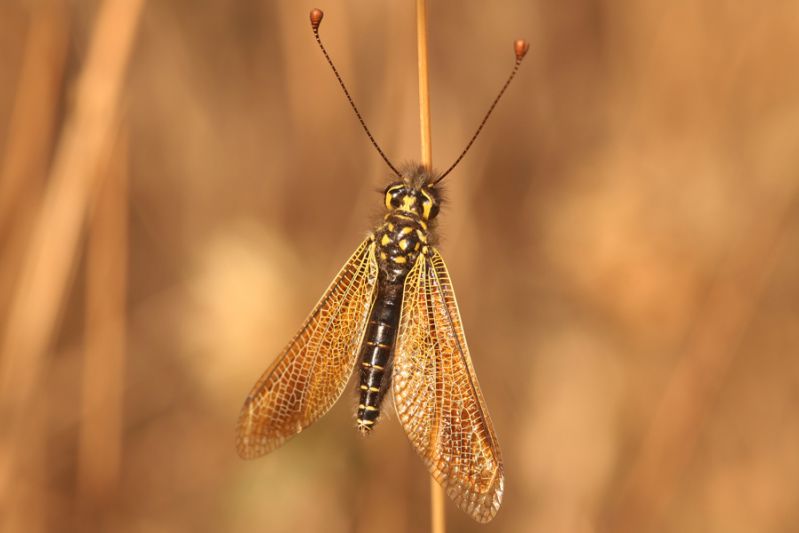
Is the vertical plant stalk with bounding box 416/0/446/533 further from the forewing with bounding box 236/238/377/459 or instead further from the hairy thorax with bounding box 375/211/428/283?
the forewing with bounding box 236/238/377/459

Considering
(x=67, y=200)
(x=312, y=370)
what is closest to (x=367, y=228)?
(x=312, y=370)

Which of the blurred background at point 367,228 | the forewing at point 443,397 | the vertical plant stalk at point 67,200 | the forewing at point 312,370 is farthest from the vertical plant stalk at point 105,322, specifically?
the forewing at point 443,397

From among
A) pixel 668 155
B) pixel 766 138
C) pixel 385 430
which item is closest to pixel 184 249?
pixel 385 430

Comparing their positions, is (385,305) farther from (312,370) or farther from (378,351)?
(312,370)

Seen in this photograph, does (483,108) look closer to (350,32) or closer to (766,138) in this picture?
(350,32)

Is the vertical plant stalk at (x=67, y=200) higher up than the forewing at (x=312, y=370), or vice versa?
the vertical plant stalk at (x=67, y=200)

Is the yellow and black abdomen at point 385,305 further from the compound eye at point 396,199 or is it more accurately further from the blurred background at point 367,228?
the blurred background at point 367,228
